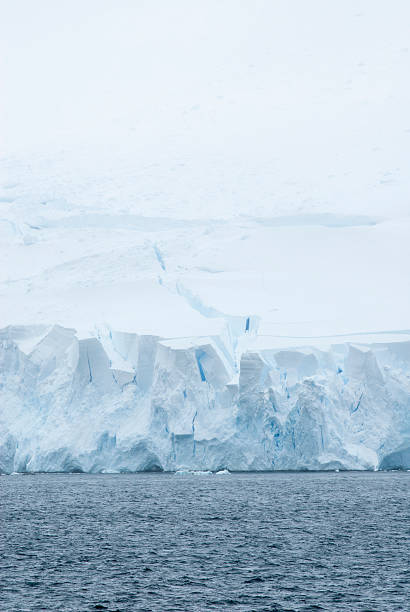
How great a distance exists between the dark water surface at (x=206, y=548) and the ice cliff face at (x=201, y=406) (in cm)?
154

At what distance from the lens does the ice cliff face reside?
105 ft

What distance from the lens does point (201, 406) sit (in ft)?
107

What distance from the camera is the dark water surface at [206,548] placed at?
14641 millimetres

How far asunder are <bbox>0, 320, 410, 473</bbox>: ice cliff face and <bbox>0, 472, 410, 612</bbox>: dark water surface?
1536mm

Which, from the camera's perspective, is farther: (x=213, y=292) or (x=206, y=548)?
(x=213, y=292)

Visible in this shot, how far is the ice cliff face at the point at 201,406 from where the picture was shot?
32.0 m

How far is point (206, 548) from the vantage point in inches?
752

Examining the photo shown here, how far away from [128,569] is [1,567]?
2.20 meters

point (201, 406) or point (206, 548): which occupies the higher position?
point (201, 406)

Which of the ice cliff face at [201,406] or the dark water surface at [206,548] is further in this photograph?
the ice cliff face at [201,406]

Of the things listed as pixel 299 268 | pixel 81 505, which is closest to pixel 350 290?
pixel 299 268

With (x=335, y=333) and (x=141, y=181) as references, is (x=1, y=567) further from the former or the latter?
(x=141, y=181)

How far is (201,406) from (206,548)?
13.6 metres

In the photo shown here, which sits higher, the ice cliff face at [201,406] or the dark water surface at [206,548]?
the ice cliff face at [201,406]
